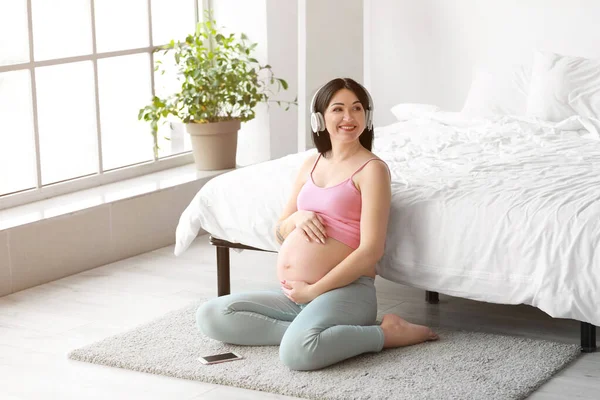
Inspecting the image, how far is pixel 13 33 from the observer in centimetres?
457

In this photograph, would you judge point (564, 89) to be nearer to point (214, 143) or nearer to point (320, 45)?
point (320, 45)

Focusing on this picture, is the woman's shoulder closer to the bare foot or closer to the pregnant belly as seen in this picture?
the pregnant belly

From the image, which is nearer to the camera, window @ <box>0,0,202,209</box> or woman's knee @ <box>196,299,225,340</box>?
woman's knee @ <box>196,299,225,340</box>

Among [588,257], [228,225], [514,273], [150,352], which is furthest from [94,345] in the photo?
[588,257]

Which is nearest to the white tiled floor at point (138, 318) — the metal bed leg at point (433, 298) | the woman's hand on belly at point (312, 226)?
the metal bed leg at point (433, 298)

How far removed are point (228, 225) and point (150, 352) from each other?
0.63 metres

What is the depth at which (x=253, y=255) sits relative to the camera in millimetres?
4758

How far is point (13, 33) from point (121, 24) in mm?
715

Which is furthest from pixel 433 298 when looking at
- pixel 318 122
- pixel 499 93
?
pixel 499 93

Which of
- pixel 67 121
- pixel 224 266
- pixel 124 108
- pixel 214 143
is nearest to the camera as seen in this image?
pixel 224 266

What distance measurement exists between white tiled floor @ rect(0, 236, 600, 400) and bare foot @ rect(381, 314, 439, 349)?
314 millimetres

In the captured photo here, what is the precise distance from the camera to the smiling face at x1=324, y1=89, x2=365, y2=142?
3301 millimetres

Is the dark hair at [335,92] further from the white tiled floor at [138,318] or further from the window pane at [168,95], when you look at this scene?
the window pane at [168,95]

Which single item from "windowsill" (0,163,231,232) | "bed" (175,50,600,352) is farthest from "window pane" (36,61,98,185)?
"bed" (175,50,600,352)
